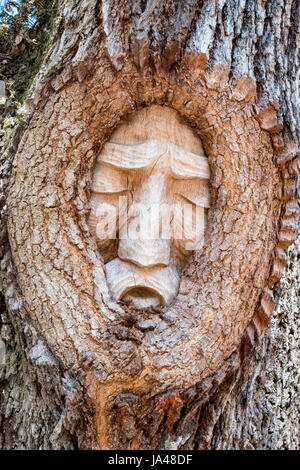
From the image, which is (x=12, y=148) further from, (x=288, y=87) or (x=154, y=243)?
(x=288, y=87)

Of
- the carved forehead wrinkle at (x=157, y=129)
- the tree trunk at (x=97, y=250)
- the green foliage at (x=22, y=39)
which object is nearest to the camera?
the tree trunk at (x=97, y=250)

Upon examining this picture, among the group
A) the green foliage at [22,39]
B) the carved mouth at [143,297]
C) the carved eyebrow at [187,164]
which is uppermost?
the green foliage at [22,39]

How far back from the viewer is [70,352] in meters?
1.72

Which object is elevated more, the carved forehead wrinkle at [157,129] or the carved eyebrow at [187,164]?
the carved forehead wrinkle at [157,129]

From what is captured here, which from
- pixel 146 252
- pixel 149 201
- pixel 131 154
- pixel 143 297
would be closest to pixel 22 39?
pixel 131 154

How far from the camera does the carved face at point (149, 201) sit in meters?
1.87

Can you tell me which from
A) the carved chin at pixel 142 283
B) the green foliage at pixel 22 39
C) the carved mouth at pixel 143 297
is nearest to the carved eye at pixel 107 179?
the carved chin at pixel 142 283

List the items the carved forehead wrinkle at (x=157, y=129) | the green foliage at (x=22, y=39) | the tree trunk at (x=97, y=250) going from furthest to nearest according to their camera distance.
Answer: the green foliage at (x=22, y=39) < the carved forehead wrinkle at (x=157, y=129) < the tree trunk at (x=97, y=250)

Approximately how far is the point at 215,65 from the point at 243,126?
237 millimetres

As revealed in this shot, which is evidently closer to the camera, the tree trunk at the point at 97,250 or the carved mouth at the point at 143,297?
the tree trunk at the point at 97,250

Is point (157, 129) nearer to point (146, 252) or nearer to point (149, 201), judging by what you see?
point (149, 201)

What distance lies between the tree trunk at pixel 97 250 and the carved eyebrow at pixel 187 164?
0.05 m

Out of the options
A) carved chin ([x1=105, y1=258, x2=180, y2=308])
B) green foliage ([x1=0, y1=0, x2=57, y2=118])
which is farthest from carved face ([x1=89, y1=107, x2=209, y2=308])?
green foliage ([x1=0, y1=0, x2=57, y2=118])

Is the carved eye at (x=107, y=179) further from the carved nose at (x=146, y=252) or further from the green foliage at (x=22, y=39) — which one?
the green foliage at (x=22, y=39)
